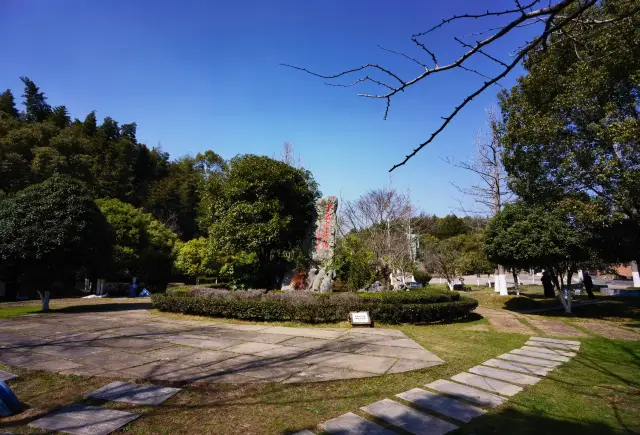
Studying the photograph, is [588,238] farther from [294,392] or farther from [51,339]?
[51,339]

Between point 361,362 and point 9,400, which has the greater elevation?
point 9,400

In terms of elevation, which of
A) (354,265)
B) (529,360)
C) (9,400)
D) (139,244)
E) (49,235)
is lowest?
(529,360)

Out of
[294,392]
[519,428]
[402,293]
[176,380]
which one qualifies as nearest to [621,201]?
[402,293]

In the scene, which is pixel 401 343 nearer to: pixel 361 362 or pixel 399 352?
pixel 399 352

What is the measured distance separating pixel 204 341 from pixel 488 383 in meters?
4.98

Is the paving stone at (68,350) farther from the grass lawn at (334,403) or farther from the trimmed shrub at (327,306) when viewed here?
the trimmed shrub at (327,306)

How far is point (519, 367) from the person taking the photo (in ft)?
17.1

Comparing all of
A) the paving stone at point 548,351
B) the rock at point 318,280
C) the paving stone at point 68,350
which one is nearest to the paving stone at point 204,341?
the paving stone at point 68,350

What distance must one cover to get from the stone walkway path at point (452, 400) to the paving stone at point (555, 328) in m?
3.12

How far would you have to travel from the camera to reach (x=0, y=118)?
24484 millimetres

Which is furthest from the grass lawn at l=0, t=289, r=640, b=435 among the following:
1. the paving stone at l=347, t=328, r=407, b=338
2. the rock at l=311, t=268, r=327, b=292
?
the rock at l=311, t=268, r=327, b=292

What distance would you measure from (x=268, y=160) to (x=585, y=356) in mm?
12416

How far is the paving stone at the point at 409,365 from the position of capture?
16.0 ft

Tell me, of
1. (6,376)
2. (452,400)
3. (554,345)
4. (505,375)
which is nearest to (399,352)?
(505,375)
